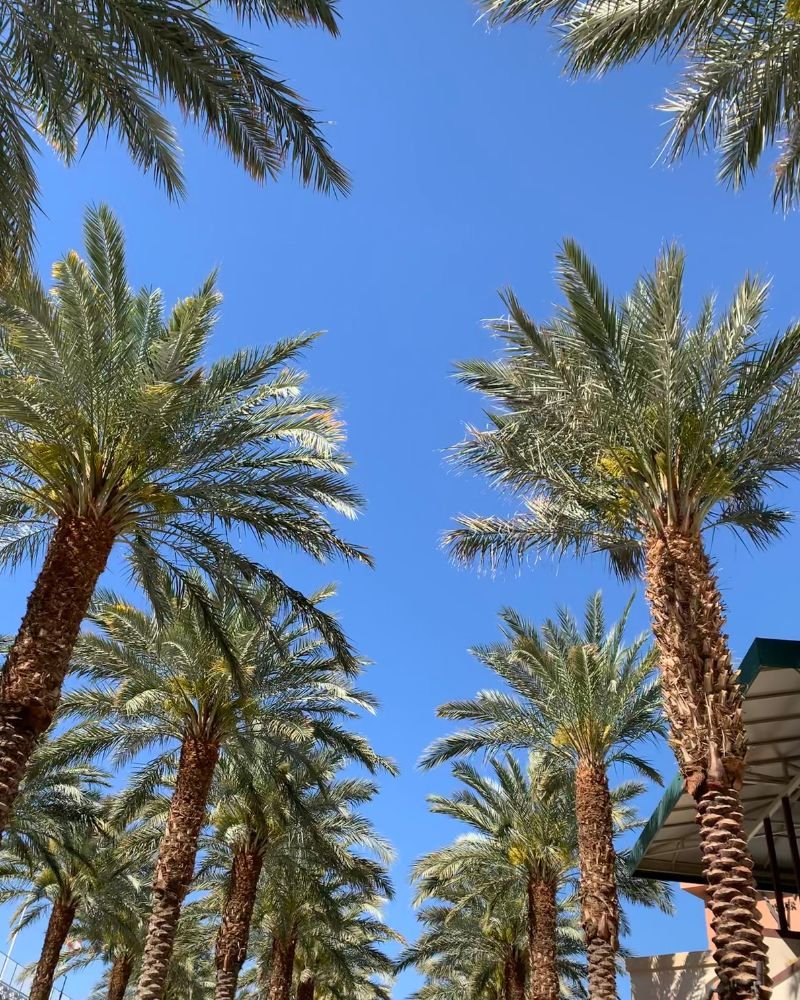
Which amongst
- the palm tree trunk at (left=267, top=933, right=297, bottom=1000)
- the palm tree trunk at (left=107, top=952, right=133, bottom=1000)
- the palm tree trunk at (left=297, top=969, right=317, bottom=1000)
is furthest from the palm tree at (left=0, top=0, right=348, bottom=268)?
the palm tree trunk at (left=297, top=969, right=317, bottom=1000)

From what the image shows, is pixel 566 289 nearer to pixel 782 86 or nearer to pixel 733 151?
pixel 733 151

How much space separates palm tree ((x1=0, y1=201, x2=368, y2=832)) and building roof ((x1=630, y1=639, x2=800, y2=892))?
6048mm

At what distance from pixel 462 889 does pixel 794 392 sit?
78.8 ft

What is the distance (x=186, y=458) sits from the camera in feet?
38.0

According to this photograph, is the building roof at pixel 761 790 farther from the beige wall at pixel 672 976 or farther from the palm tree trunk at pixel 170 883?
the palm tree trunk at pixel 170 883

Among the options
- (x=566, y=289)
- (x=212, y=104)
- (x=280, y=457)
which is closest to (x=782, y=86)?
(x=566, y=289)

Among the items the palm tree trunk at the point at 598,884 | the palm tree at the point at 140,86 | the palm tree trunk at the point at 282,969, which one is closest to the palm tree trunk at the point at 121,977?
the palm tree trunk at the point at 282,969

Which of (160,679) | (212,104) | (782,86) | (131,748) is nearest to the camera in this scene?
(212,104)

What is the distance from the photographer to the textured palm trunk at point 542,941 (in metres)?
19.2

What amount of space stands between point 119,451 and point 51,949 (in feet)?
63.4

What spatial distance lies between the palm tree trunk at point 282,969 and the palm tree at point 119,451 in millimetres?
18206

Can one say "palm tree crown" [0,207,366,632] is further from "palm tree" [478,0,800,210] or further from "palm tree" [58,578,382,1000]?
"palm tree" [478,0,800,210]

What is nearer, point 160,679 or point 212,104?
point 212,104

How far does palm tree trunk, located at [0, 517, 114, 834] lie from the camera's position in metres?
8.97
